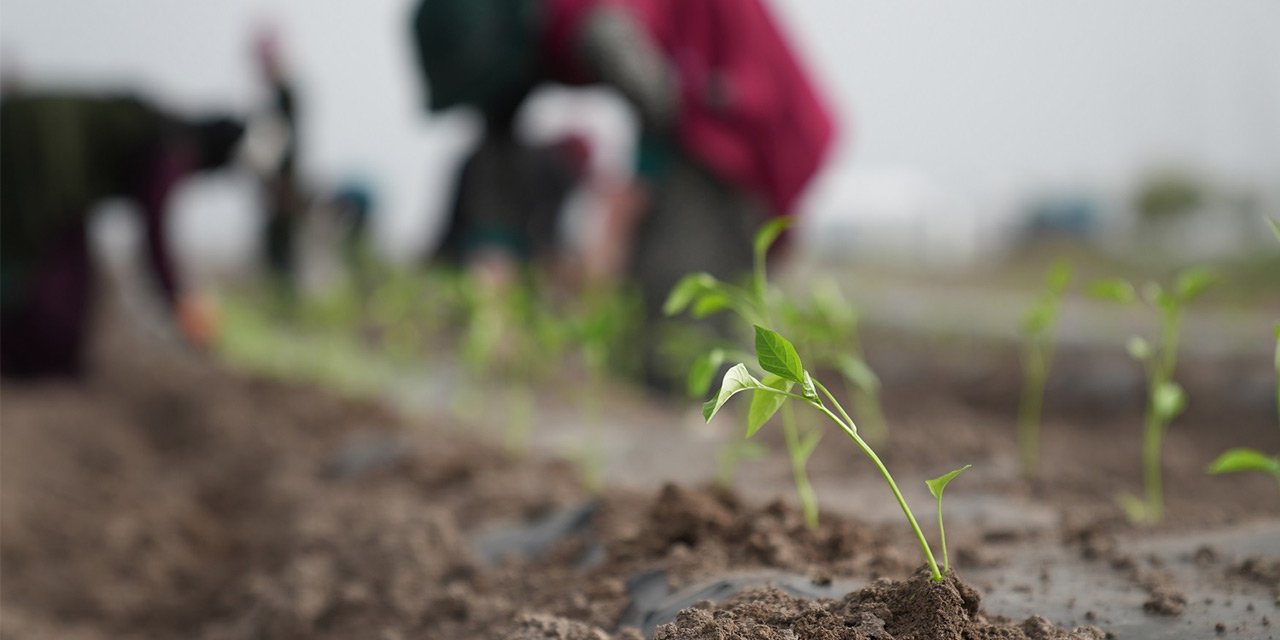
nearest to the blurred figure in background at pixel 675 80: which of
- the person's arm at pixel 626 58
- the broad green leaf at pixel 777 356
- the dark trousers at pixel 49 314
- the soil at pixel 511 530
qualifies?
the person's arm at pixel 626 58

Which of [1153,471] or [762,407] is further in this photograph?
[1153,471]

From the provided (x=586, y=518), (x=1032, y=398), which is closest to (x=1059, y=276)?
(x=586, y=518)

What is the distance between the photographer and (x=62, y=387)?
162 inches

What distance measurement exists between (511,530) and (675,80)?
75.9 inches

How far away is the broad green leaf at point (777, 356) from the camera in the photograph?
862 millimetres

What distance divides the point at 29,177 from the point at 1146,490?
4048 mm

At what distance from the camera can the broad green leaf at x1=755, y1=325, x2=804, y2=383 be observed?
86 cm

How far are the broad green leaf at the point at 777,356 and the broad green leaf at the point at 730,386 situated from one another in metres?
0.02

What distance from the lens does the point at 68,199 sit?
404 cm

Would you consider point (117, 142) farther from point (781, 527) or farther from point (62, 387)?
point (781, 527)

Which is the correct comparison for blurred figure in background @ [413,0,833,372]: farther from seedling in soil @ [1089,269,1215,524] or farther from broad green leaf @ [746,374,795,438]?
broad green leaf @ [746,374,795,438]

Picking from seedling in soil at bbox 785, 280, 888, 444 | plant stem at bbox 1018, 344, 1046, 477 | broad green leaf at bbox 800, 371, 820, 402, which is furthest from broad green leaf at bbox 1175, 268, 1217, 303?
plant stem at bbox 1018, 344, 1046, 477

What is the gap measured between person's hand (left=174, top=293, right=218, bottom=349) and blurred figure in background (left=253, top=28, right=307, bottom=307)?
1017 millimetres

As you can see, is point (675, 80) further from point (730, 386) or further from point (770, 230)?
point (730, 386)
